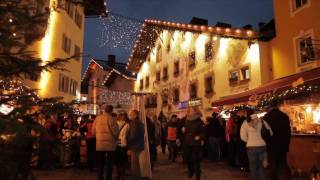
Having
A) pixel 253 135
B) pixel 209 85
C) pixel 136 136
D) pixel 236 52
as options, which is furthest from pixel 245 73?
pixel 253 135

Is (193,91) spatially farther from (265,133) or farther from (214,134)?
(265,133)

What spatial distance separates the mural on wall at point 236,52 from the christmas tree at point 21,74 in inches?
646

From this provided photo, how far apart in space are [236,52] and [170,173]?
35.5 ft

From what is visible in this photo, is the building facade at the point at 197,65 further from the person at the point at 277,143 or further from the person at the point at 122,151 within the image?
the person at the point at 122,151

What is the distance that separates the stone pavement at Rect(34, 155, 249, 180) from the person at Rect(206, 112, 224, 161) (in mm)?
1529

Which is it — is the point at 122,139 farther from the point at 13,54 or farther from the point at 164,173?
the point at 13,54

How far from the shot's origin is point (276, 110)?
8438mm

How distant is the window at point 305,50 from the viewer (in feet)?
49.2

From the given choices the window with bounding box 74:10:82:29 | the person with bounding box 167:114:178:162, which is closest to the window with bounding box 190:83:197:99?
the window with bounding box 74:10:82:29

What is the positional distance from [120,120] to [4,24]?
7558mm

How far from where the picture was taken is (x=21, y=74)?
4.00 metres

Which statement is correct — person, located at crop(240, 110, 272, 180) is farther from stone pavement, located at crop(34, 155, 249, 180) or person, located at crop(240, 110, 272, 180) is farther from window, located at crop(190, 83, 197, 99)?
window, located at crop(190, 83, 197, 99)

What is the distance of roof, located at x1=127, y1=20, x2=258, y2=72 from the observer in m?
18.5

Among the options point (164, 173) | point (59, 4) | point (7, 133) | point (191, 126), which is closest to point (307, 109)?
point (191, 126)
